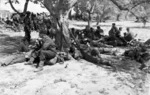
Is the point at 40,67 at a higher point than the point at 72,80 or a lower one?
higher

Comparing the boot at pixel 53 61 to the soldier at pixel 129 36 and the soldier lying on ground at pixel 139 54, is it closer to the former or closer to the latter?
the soldier lying on ground at pixel 139 54

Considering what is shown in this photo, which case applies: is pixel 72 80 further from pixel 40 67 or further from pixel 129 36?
pixel 129 36

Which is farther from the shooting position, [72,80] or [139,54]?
[139,54]

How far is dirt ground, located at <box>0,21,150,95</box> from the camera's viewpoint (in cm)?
458

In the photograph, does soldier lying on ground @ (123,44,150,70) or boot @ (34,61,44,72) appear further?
soldier lying on ground @ (123,44,150,70)

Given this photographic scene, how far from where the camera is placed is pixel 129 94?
4.46 meters

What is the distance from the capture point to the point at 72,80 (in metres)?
5.23

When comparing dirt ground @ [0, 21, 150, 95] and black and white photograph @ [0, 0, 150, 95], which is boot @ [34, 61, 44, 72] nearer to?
black and white photograph @ [0, 0, 150, 95]

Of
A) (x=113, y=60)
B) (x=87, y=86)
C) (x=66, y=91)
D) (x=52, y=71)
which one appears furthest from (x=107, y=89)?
(x=113, y=60)

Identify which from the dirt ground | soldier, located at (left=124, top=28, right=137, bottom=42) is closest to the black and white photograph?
the dirt ground

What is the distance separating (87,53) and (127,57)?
149 cm

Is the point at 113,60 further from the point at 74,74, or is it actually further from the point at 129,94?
the point at 129,94

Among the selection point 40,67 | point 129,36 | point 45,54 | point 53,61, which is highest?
point 129,36

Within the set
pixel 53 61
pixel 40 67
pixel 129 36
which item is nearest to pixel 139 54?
pixel 53 61
